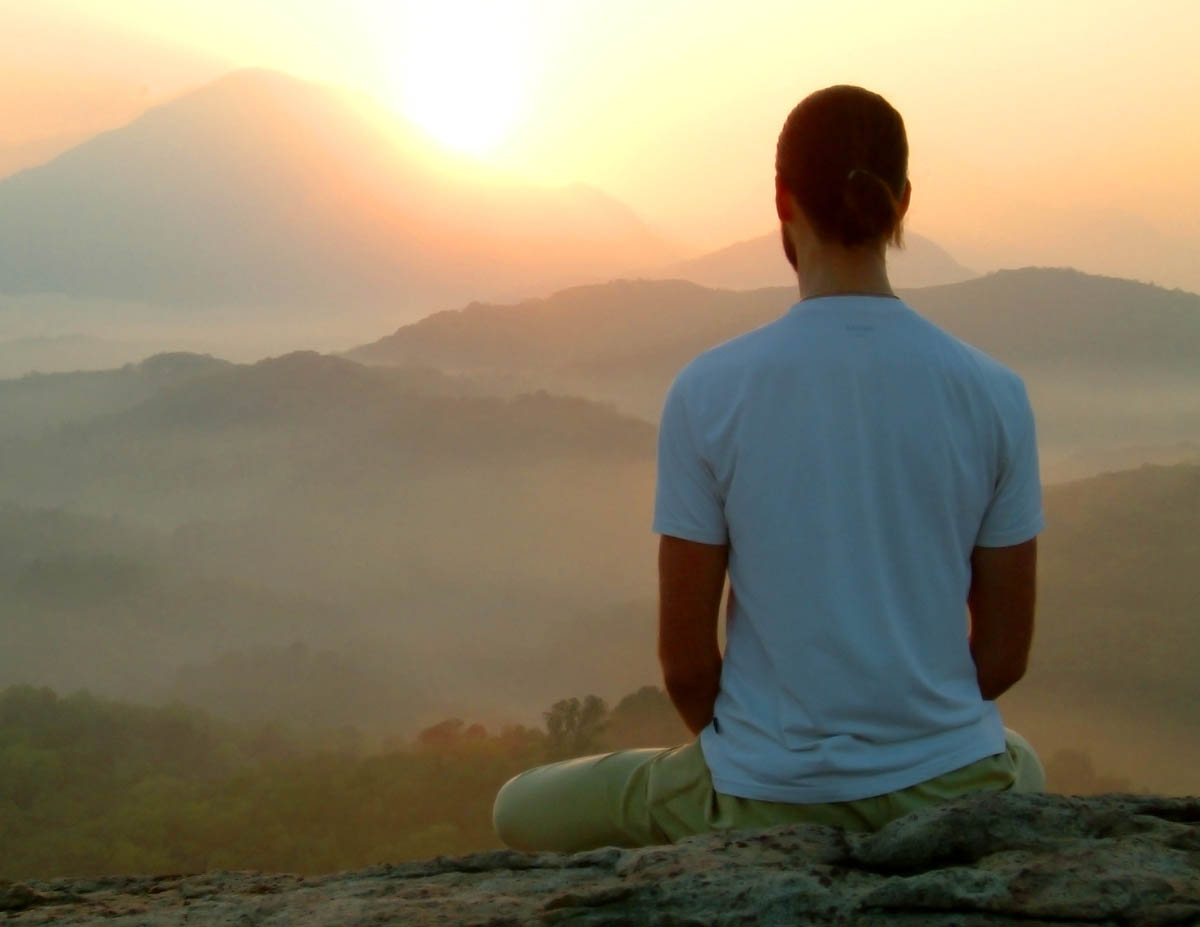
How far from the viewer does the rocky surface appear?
1195 mm

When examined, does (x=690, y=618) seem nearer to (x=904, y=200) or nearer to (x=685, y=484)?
(x=685, y=484)

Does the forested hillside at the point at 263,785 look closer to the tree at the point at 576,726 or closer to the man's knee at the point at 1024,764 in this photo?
the tree at the point at 576,726

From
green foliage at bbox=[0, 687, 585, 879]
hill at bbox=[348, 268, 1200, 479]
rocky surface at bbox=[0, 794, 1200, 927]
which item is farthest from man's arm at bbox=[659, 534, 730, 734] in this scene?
hill at bbox=[348, 268, 1200, 479]

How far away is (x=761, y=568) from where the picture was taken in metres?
1.32

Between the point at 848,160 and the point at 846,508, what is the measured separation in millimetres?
395

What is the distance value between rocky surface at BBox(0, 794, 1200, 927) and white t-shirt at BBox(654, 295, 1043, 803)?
0.08m

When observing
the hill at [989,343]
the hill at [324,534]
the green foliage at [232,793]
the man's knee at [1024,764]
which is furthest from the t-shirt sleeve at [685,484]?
the hill at [989,343]

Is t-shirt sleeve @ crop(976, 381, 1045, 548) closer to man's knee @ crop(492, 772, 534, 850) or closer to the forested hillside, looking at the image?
man's knee @ crop(492, 772, 534, 850)

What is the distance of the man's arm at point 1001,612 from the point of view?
141 cm

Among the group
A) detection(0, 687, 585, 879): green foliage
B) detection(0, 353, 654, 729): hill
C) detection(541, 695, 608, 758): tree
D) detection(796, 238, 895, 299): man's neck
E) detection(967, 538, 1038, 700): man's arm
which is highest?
detection(0, 353, 654, 729): hill

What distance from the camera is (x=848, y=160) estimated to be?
4.25ft

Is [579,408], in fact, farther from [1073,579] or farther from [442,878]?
[442,878]

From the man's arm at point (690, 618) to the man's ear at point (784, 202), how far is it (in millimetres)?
411

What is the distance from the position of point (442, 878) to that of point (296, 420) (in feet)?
124
